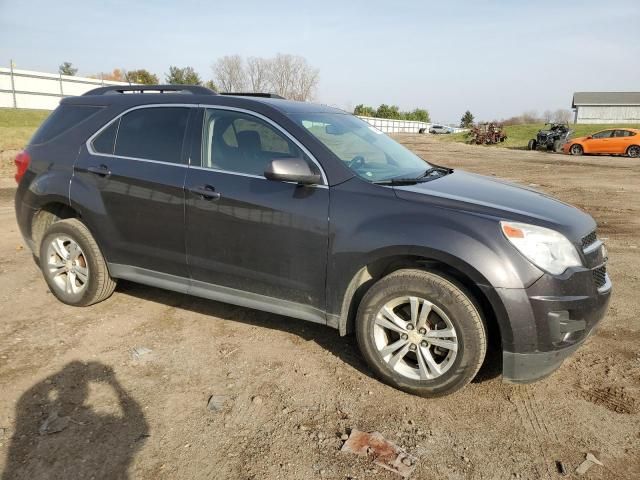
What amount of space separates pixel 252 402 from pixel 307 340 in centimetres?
95

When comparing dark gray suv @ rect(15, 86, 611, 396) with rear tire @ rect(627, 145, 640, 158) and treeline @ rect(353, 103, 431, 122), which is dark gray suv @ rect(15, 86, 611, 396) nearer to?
rear tire @ rect(627, 145, 640, 158)

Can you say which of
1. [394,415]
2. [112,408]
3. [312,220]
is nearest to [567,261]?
[394,415]

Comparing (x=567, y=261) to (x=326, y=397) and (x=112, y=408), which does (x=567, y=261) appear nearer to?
(x=326, y=397)

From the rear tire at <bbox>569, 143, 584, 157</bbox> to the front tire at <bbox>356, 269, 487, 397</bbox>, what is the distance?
1160 inches

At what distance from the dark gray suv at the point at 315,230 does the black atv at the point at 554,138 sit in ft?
100

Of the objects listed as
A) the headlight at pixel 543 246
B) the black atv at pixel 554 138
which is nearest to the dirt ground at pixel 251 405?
the headlight at pixel 543 246

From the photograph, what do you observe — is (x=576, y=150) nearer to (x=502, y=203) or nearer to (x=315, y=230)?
(x=502, y=203)

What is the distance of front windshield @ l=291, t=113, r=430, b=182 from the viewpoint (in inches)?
138

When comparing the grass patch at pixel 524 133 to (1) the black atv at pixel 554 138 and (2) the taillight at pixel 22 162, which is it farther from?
(2) the taillight at pixel 22 162

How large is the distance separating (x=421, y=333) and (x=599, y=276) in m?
1.21

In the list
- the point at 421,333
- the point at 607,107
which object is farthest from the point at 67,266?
the point at 607,107

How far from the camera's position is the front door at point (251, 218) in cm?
332

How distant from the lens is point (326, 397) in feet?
10.3

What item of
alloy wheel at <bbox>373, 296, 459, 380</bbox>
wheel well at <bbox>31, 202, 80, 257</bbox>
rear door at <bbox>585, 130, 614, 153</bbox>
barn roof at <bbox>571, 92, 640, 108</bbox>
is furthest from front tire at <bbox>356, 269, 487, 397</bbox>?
barn roof at <bbox>571, 92, 640, 108</bbox>
